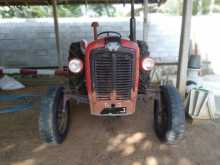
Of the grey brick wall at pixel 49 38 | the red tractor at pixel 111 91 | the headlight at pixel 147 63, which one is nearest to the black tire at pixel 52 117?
the red tractor at pixel 111 91

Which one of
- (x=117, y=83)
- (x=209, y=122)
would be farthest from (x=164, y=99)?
(x=209, y=122)

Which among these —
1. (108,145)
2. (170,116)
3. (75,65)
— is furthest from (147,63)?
(108,145)

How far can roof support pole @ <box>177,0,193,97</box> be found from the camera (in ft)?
12.1

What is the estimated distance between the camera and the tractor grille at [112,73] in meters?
2.80

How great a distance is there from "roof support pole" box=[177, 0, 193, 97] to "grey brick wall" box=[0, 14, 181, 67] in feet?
9.17

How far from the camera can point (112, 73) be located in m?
2.86

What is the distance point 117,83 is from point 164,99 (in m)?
0.65

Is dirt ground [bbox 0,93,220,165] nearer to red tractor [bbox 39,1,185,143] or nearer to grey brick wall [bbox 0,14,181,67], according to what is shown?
red tractor [bbox 39,1,185,143]

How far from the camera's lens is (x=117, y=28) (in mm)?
7562

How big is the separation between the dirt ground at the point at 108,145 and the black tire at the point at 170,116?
14cm

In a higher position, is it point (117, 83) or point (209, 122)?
point (117, 83)

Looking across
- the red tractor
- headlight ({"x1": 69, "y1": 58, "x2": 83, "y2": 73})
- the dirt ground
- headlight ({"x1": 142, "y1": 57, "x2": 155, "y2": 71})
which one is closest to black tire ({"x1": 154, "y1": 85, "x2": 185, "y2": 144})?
the red tractor

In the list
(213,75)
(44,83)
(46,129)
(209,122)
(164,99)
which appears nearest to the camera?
(46,129)

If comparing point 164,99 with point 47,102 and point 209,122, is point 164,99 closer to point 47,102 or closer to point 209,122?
point 209,122
